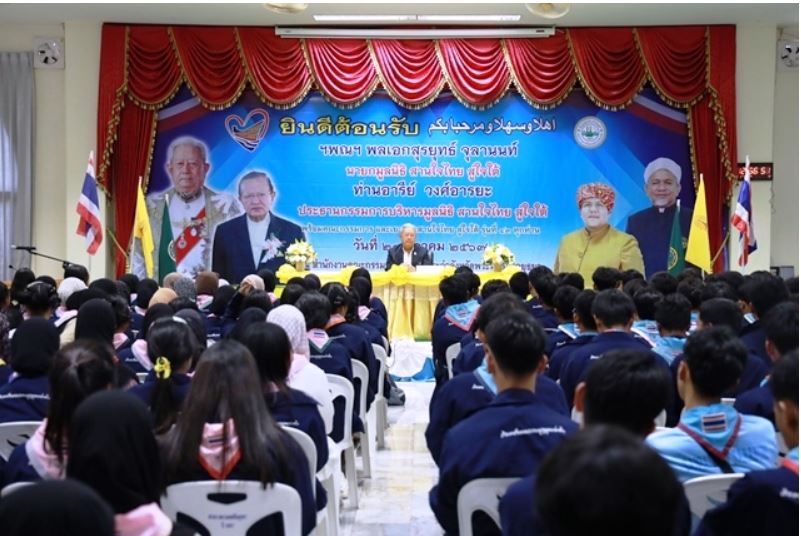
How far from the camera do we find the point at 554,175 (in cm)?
1108

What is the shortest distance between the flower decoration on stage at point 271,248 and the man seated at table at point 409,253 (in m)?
1.53

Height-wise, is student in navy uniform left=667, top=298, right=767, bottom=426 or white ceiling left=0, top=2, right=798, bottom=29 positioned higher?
white ceiling left=0, top=2, right=798, bottom=29

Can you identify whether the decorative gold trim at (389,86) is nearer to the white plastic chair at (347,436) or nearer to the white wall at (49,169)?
the white wall at (49,169)

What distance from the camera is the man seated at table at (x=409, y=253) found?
10.1 metres

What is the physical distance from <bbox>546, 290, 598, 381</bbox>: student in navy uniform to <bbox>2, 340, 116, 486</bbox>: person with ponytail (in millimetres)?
1969

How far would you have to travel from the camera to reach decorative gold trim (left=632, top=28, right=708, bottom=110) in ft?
35.2

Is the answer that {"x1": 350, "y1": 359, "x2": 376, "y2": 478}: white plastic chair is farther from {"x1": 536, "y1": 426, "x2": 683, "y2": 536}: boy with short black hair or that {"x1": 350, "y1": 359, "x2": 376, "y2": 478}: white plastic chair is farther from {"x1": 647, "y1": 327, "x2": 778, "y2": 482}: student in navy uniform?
{"x1": 536, "y1": 426, "x2": 683, "y2": 536}: boy with short black hair

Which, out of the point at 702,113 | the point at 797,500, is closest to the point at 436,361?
the point at 797,500

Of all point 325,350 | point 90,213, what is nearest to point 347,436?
point 325,350

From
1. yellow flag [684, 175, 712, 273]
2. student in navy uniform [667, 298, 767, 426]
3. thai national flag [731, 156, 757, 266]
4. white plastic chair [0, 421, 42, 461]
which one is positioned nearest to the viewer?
white plastic chair [0, 421, 42, 461]

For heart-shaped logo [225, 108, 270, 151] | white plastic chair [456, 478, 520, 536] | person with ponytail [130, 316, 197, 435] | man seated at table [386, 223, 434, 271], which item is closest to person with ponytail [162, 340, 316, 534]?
person with ponytail [130, 316, 197, 435]

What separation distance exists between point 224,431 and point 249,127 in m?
8.91

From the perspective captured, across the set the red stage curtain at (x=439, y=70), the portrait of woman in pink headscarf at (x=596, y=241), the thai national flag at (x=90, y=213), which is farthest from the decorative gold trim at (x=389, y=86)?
the thai national flag at (x=90, y=213)

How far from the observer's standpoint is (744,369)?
305 centimetres
